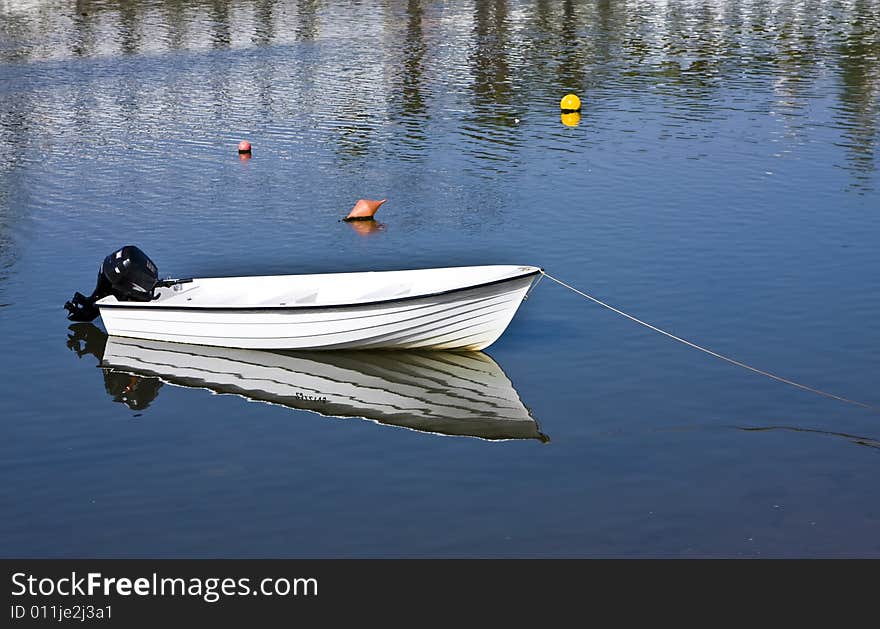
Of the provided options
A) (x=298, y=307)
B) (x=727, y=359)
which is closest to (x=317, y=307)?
(x=298, y=307)

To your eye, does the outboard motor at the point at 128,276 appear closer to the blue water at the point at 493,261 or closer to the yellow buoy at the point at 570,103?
the blue water at the point at 493,261

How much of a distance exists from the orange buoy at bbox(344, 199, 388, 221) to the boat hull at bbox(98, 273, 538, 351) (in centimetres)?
963

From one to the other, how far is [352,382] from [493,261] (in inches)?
298

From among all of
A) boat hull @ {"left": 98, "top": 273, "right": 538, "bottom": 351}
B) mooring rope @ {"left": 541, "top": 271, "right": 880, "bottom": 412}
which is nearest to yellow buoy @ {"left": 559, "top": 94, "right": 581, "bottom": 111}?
mooring rope @ {"left": 541, "top": 271, "right": 880, "bottom": 412}

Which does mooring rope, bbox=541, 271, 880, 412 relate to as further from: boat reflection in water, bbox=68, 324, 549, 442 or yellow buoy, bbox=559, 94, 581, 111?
yellow buoy, bbox=559, 94, 581, 111

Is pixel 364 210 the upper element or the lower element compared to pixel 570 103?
lower

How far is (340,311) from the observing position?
23875 mm

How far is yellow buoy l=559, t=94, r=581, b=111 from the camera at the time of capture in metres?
48.5

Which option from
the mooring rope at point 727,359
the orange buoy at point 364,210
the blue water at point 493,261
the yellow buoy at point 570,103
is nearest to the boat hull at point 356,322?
the blue water at point 493,261

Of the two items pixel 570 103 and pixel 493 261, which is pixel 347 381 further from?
pixel 570 103

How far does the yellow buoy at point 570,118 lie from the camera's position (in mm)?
46781

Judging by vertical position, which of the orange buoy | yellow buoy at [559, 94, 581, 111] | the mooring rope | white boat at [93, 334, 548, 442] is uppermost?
yellow buoy at [559, 94, 581, 111]

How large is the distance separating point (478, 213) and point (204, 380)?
12809 millimetres
